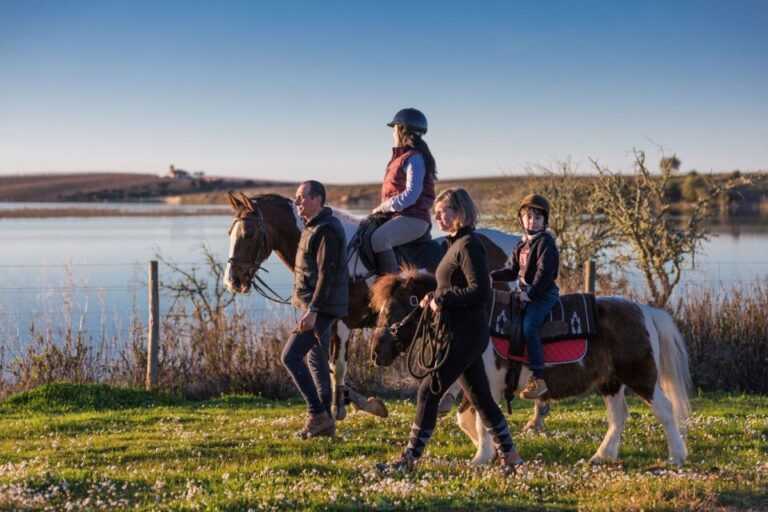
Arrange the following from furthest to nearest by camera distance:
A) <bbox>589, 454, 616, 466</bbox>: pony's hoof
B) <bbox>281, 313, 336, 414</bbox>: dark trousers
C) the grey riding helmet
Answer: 1. the grey riding helmet
2. <bbox>281, 313, 336, 414</bbox>: dark trousers
3. <bbox>589, 454, 616, 466</bbox>: pony's hoof

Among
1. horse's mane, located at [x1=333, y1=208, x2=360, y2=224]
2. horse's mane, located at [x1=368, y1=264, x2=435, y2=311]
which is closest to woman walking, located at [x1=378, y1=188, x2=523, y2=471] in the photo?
horse's mane, located at [x1=368, y1=264, x2=435, y2=311]

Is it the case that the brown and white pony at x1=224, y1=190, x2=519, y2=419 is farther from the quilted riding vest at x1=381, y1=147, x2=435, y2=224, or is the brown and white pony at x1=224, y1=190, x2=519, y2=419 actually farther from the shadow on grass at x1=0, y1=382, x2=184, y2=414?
the shadow on grass at x1=0, y1=382, x2=184, y2=414

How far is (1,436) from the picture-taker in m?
9.58

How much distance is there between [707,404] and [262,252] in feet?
22.3

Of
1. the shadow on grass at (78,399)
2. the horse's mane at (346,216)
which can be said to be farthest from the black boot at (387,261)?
the shadow on grass at (78,399)

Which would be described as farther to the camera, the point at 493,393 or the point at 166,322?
the point at 166,322

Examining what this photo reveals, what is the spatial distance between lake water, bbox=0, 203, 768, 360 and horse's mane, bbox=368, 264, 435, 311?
7535 millimetres

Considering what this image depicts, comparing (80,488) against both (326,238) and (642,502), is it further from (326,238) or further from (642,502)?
(642,502)

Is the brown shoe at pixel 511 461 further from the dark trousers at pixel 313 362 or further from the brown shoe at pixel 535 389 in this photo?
the dark trousers at pixel 313 362

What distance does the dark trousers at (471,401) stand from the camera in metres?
6.54

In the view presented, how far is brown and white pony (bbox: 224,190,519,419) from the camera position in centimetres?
941

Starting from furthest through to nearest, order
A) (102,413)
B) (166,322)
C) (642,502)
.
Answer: (166,322), (102,413), (642,502)

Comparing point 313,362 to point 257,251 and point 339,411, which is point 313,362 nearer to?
Result: point 339,411

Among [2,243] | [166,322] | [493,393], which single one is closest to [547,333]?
[493,393]
